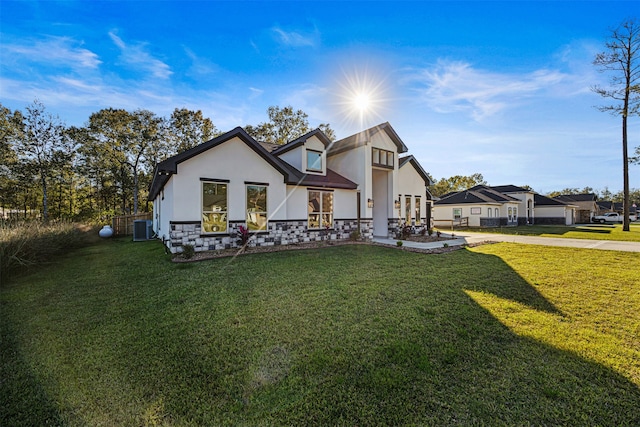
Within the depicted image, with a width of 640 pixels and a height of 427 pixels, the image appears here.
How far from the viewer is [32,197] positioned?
22906 mm

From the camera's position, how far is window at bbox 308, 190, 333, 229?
41.8 feet

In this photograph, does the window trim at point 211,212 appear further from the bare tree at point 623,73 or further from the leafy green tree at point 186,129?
the bare tree at point 623,73

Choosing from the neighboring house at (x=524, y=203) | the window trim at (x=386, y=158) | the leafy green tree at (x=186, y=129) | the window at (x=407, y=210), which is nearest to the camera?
the window trim at (x=386, y=158)

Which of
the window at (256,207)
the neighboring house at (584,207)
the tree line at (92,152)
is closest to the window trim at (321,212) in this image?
the window at (256,207)

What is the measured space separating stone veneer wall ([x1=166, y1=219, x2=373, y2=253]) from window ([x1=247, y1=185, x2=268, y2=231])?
0.30 metres

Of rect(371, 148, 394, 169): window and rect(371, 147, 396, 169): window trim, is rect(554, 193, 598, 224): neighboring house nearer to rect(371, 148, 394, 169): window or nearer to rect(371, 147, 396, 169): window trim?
rect(371, 147, 396, 169): window trim

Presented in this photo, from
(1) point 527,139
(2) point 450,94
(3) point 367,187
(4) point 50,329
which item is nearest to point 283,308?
(4) point 50,329

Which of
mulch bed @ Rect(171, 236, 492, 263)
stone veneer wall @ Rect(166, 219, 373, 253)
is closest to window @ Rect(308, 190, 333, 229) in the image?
stone veneer wall @ Rect(166, 219, 373, 253)

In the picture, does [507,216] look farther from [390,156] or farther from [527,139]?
[390,156]

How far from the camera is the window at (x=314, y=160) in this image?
43.6ft

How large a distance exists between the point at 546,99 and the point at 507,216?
21.1m

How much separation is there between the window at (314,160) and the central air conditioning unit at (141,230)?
33.3 feet

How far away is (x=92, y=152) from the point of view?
24828 mm

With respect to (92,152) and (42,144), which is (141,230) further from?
(92,152)
